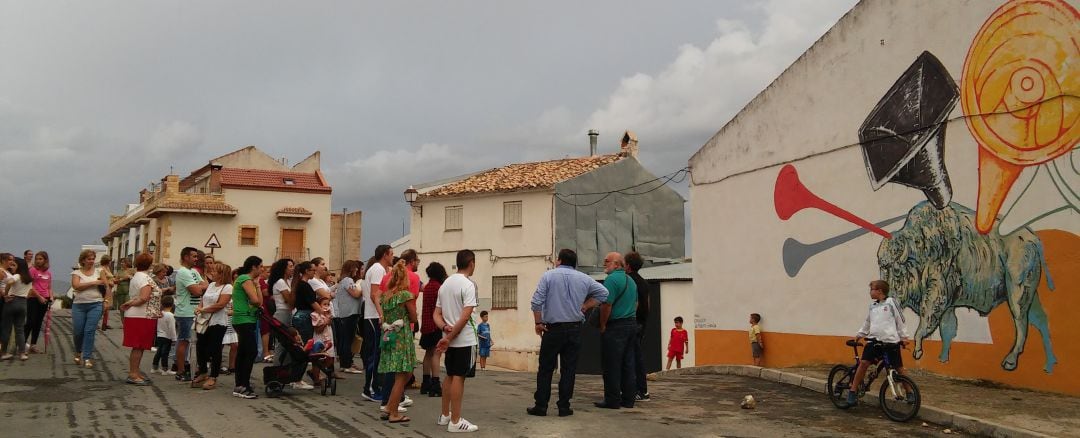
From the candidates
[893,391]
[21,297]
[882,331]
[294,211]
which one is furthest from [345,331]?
[294,211]

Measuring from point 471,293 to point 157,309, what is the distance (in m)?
5.10

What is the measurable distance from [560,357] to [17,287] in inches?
359

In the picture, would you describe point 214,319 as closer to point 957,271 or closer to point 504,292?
point 957,271

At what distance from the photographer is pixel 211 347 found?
32.6ft

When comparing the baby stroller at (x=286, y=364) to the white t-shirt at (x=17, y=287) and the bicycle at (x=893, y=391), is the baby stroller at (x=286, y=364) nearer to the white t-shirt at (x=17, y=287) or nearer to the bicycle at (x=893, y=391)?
the white t-shirt at (x=17, y=287)

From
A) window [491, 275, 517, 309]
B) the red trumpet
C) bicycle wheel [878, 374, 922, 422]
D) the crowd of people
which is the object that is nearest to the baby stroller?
the crowd of people

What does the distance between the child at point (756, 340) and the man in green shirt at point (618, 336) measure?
651 cm

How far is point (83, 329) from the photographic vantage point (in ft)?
36.9

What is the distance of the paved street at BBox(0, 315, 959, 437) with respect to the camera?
24.7 ft

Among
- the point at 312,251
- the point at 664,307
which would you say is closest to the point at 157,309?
the point at 664,307

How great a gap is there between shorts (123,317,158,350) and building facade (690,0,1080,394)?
10.3m

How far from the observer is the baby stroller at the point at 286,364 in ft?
31.0

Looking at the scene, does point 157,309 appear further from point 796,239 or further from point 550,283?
point 796,239

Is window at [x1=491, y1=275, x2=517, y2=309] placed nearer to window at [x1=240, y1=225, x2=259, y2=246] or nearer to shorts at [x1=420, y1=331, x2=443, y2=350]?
window at [x1=240, y1=225, x2=259, y2=246]
